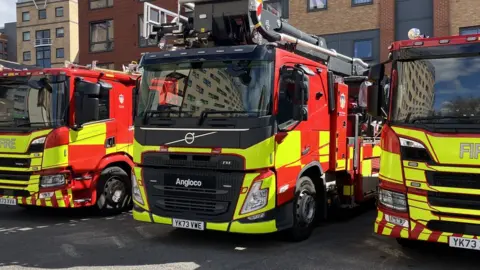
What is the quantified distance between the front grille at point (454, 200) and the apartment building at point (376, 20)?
14.4 meters

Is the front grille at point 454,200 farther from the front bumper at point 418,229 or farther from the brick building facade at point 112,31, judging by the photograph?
the brick building facade at point 112,31

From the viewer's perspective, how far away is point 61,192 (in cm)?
804

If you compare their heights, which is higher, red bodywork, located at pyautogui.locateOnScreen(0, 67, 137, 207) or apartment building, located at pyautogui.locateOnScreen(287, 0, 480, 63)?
apartment building, located at pyautogui.locateOnScreen(287, 0, 480, 63)

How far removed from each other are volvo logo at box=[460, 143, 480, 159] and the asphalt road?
1531 mm

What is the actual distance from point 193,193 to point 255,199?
87cm

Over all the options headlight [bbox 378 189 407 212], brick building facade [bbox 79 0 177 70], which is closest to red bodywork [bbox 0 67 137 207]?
headlight [bbox 378 189 407 212]

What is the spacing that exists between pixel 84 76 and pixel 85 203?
2294 mm

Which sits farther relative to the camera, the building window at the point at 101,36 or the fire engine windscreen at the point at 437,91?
the building window at the point at 101,36

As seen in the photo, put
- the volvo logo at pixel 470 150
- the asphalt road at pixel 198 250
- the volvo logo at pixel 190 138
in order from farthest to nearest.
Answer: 1. the volvo logo at pixel 190 138
2. the asphalt road at pixel 198 250
3. the volvo logo at pixel 470 150

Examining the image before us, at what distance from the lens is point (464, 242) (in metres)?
5.06

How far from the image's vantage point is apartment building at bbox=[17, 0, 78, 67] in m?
59.7

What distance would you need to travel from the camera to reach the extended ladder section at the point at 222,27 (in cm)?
667

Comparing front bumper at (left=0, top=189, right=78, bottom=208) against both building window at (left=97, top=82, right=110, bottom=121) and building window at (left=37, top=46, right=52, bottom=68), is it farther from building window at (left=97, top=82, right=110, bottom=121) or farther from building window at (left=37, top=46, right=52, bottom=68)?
building window at (left=37, top=46, right=52, bottom=68)

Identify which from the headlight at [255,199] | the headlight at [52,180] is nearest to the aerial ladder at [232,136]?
the headlight at [255,199]
